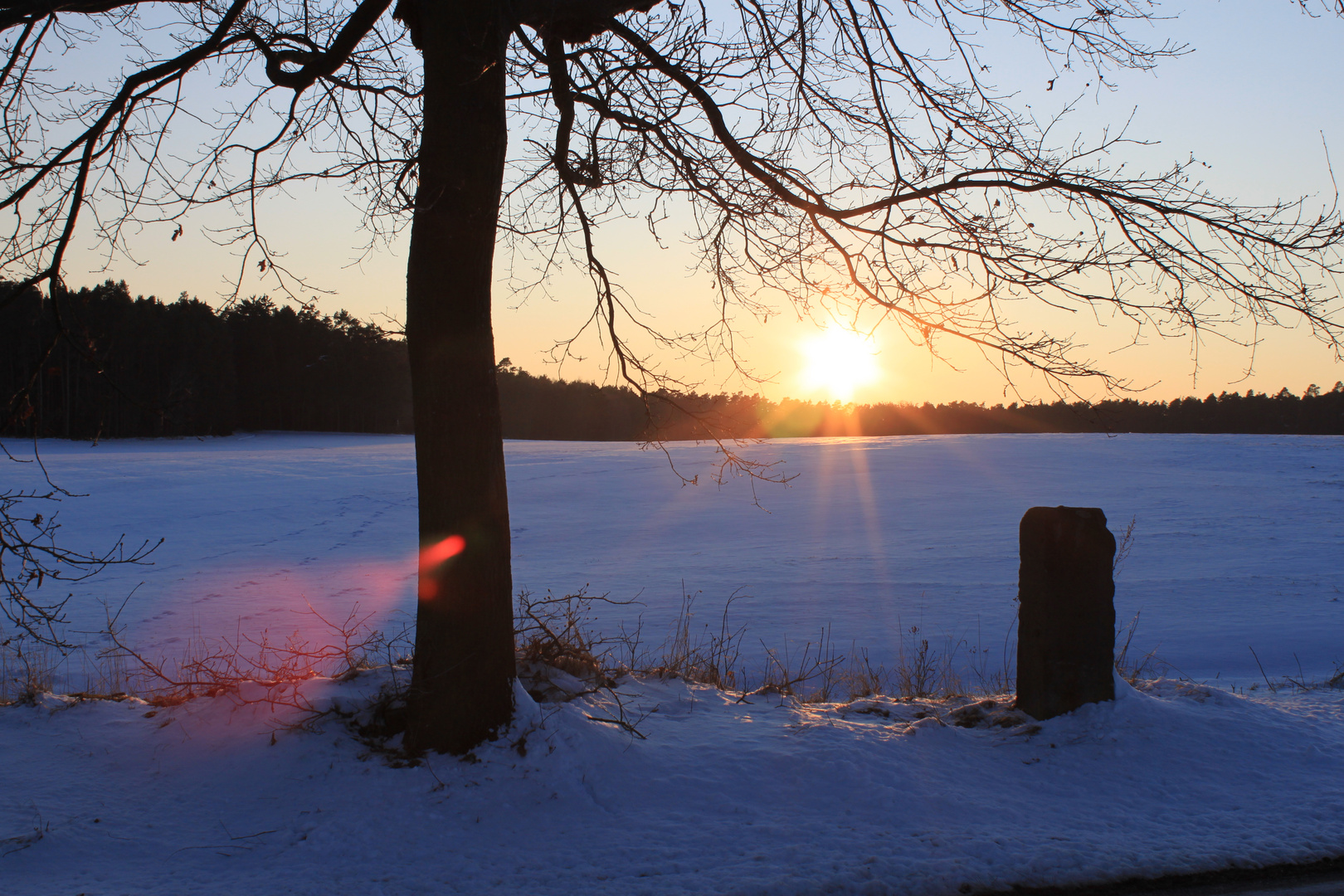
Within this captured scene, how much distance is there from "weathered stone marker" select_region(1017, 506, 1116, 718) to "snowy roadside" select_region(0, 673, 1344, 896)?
13 centimetres

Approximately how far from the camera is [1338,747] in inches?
150

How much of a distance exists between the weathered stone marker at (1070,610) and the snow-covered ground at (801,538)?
14.6 feet

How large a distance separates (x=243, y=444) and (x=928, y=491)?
1491 inches

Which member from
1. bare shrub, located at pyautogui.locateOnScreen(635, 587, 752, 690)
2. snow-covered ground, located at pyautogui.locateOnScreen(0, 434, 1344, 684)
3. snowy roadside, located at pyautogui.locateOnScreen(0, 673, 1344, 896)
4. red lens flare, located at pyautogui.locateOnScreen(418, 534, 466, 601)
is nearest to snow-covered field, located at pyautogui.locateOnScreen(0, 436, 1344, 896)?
snowy roadside, located at pyautogui.locateOnScreen(0, 673, 1344, 896)

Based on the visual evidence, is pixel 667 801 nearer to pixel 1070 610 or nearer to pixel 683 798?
pixel 683 798

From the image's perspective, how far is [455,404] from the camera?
12.1 ft

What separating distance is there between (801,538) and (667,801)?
44.8 ft

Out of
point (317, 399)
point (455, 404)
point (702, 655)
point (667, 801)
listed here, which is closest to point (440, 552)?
point (455, 404)

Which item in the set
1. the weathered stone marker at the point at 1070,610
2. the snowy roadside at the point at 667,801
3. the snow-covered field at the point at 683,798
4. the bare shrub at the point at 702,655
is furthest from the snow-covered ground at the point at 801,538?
the snowy roadside at the point at 667,801

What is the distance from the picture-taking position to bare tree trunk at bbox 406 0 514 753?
3.66 metres

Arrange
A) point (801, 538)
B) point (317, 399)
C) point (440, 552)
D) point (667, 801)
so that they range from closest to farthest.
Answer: point (667, 801) < point (440, 552) < point (801, 538) < point (317, 399)

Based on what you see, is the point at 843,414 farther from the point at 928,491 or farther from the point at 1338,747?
the point at 1338,747

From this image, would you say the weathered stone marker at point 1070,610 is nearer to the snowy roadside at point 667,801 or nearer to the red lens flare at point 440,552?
the snowy roadside at point 667,801

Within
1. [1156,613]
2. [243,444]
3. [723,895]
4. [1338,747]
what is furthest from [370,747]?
[243,444]
